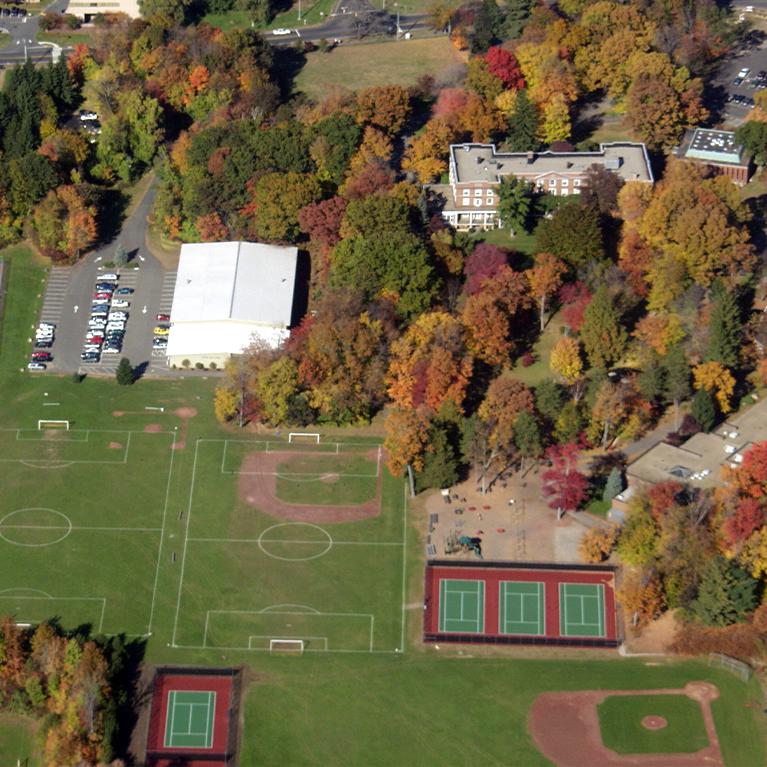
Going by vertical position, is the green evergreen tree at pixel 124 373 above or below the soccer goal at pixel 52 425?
above

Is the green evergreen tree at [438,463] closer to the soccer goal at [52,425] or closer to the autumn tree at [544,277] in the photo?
the autumn tree at [544,277]

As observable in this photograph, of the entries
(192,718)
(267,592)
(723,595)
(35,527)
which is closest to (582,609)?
(723,595)

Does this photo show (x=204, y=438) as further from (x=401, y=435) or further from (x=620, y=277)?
(x=620, y=277)

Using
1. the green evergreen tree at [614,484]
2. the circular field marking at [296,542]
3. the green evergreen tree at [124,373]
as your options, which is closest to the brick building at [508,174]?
the green evergreen tree at [124,373]

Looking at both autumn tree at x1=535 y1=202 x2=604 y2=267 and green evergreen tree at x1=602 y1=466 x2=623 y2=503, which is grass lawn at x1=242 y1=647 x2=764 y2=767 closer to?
green evergreen tree at x1=602 y1=466 x2=623 y2=503

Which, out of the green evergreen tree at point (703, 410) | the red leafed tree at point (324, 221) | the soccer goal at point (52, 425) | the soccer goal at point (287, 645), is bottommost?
the soccer goal at point (287, 645)

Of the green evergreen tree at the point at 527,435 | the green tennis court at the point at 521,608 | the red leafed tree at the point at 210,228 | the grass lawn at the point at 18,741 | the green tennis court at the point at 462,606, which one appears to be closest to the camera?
the grass lawn at the point at 18,741

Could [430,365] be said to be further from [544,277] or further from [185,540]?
[185,540]
